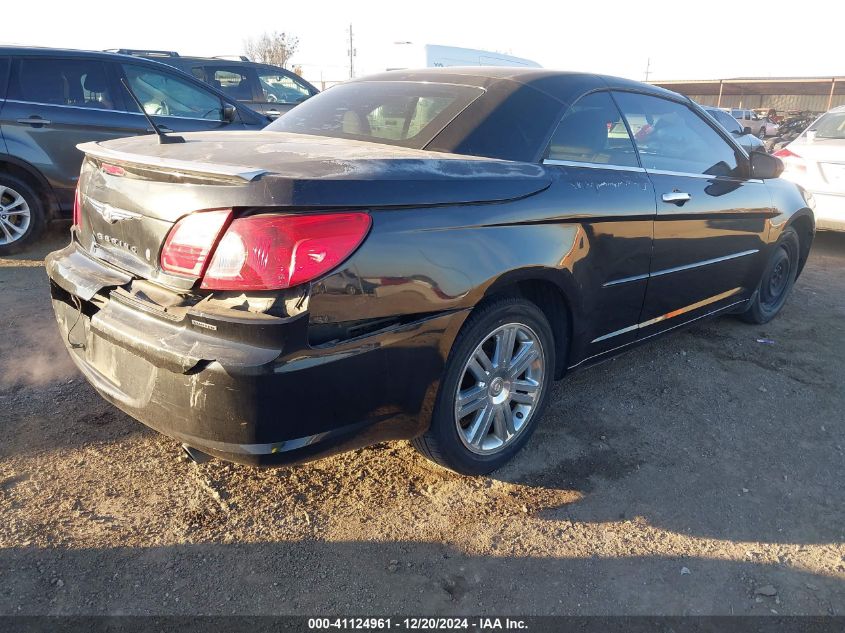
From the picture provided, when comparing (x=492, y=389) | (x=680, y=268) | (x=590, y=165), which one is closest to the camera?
(x=492, y=389)

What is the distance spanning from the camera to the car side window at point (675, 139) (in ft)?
11.3

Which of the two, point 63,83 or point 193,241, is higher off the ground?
point 63,83

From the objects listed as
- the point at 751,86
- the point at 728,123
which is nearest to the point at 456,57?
the point at 728,123

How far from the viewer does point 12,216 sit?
18.5 ft

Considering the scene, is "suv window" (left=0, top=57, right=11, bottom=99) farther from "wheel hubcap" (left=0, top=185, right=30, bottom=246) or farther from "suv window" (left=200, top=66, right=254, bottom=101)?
"suv window" (left=200, top=66, right=254, bottom=101)

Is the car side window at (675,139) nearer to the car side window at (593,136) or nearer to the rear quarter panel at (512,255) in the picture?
the car side window at (593,136)

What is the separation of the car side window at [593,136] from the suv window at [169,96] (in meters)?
4.69

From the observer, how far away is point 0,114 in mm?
5445

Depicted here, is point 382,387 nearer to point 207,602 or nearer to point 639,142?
point 207,602

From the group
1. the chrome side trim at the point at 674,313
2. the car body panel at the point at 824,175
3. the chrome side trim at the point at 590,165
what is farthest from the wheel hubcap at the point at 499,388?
the car body panel at the point at 824,175

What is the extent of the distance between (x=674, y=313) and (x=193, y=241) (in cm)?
268

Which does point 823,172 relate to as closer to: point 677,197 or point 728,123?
point 677,197

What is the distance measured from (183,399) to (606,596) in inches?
59.9

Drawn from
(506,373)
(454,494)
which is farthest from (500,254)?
(454,494)
